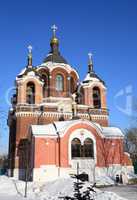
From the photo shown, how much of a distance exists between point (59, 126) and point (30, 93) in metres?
7.66

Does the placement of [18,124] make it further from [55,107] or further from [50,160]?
[50,160]

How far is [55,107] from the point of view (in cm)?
3306

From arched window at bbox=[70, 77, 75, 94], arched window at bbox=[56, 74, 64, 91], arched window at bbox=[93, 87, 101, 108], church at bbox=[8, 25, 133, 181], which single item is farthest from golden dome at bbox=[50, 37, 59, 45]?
arched window at bbox=[93, 87, 101, 108]

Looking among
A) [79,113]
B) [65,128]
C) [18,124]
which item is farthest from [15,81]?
[65,128]

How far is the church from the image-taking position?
87.1 feet

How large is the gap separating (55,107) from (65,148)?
7355mm

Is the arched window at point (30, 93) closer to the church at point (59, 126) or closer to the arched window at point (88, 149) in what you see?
the church at point (59, 126)

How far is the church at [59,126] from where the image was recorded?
2656cm

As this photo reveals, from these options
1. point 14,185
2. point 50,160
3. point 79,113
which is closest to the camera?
point 14,185


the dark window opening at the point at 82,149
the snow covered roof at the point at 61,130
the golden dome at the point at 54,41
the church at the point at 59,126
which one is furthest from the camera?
the golden dome at the point at 54,41

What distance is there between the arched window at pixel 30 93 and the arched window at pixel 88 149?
340 inches

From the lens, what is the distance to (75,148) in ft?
89.6

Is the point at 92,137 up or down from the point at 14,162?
up

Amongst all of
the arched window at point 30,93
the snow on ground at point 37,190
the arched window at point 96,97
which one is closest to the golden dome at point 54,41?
the arched window at point 30,93
